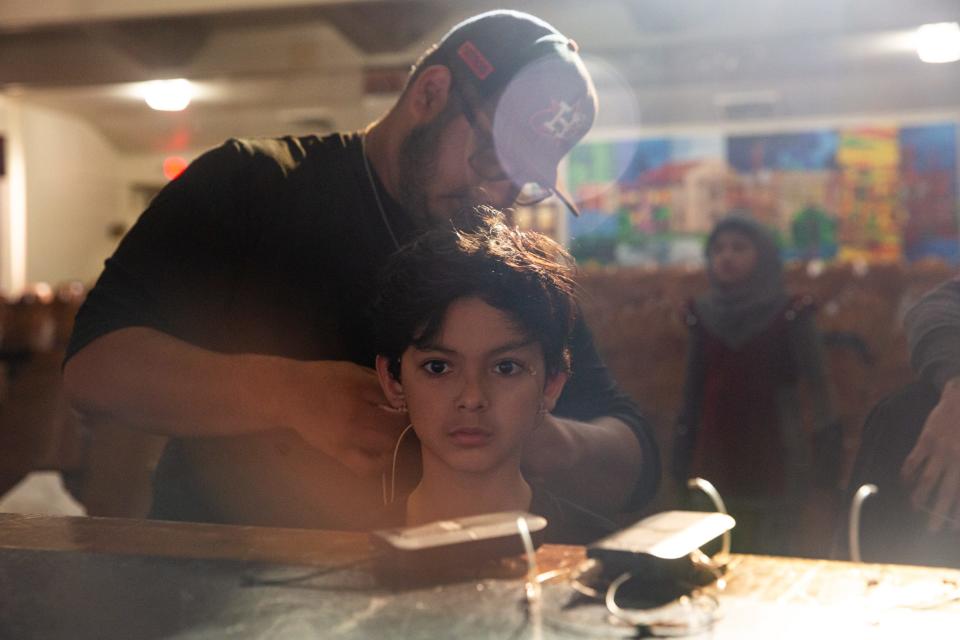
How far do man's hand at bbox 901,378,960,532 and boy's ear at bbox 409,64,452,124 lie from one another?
586 mm

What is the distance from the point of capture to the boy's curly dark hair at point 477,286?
80 centimetres

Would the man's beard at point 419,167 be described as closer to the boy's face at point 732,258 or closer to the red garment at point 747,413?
the red garment at point 747,413

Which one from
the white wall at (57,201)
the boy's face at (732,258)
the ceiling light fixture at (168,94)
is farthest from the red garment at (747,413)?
the white wall at (57,201)

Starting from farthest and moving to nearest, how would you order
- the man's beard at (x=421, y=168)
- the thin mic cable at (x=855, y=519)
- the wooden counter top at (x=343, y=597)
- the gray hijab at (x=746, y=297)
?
the gray hijab at (x=746, y=297)
the man's beard at (x=421, y=168)
the thin mic cable at (x=855, y=519)
the wooden counter top at (x=343, y=597)

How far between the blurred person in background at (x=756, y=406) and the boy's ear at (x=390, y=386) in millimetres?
1801

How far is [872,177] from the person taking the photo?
483cm

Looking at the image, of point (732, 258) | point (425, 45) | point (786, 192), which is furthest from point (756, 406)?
point (786, 192)

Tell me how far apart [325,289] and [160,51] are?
3645 mm

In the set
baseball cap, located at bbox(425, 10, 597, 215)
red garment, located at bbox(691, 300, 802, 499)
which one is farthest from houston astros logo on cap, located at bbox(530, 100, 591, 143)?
red garment, located at bbox(691, 300, 802, 499)

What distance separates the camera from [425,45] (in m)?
3.77

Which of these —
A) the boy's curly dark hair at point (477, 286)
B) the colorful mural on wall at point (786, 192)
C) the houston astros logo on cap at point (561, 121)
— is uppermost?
the colorful mural on wall at point (786, 192)

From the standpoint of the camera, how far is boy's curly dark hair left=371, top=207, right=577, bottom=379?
2.61ft

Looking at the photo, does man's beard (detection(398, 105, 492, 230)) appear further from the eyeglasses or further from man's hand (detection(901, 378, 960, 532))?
man's hand (detection(901, 378, 960, 532))

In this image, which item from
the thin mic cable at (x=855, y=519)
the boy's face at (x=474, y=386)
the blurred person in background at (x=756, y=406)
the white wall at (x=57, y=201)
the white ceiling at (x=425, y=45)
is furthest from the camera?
the white wall at (x=57, y=201)
